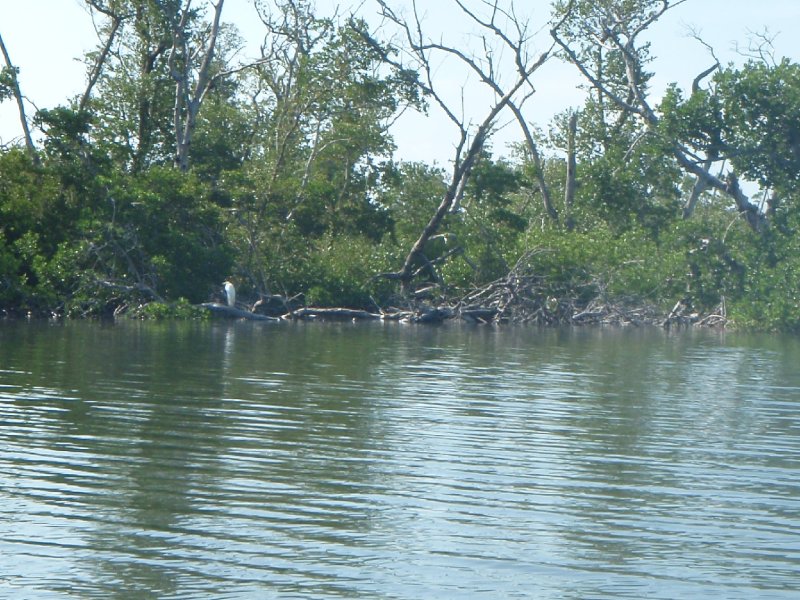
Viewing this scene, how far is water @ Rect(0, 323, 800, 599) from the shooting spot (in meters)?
6.44

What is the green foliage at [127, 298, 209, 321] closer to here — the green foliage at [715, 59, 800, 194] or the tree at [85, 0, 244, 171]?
the tree at [85, 0, 244, 171]

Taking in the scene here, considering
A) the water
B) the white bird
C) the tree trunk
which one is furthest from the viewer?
the tree trunk

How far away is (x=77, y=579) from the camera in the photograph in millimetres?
6207

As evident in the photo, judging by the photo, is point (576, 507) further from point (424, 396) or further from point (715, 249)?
point (715, 249)

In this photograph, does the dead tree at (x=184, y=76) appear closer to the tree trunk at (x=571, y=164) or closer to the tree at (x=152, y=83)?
the tree at (x=152, y=83)

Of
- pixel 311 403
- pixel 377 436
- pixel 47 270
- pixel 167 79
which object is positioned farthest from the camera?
pixel 167 79

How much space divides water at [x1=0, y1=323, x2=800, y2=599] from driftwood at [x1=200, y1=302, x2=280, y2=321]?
512 inches

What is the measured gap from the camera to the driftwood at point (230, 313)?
3119cm

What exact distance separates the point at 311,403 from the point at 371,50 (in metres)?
24.0

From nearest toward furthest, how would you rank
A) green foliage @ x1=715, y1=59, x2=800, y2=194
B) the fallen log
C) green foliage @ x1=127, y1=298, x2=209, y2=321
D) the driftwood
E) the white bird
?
green foliage @ x1=127, y1=298, x2=209, y2=321
the driftwood
the white bird
the fallen log
green foliage @ x1=715, y1=59, x2=800, y2=194

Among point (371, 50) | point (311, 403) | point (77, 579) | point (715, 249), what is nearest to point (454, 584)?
point (77, 579)

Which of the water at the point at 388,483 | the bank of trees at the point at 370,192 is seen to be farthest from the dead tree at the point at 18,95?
the water at the point at 388,483

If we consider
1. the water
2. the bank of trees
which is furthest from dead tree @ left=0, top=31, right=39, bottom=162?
the water

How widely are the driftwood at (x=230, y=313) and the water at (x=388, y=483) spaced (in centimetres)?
1300
